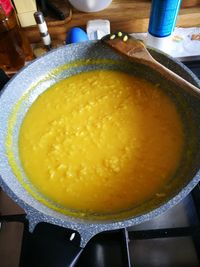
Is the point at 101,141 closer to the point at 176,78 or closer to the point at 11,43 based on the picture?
the point at 176,78

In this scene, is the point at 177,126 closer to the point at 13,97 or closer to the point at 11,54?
the point at 13,97

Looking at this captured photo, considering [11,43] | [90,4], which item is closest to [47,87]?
[11,43]

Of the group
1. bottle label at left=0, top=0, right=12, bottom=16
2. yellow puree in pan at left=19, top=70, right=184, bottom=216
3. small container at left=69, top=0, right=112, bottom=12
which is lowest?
yellow puree in pan at left=19, top=70, right=184, bottom=216

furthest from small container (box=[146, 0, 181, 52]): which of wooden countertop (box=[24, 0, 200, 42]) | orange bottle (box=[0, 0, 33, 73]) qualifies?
orange bottle (box=[0, 0, 33, 73])

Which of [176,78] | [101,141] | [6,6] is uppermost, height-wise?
[6,6]

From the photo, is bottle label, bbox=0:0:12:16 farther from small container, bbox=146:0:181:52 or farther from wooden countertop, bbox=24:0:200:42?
small container, bbox=146:0:181:52

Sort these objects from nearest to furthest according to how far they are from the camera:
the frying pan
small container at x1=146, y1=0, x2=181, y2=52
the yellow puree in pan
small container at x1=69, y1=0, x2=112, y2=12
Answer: the frying pan < the yellow puree in pan < small container at x1=146, y1=0, x2=181, y2=52 < small container at x1=69, y1=0, x2=112, y2=12

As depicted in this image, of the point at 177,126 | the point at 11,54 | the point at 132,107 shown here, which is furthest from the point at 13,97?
the point at 177,126
